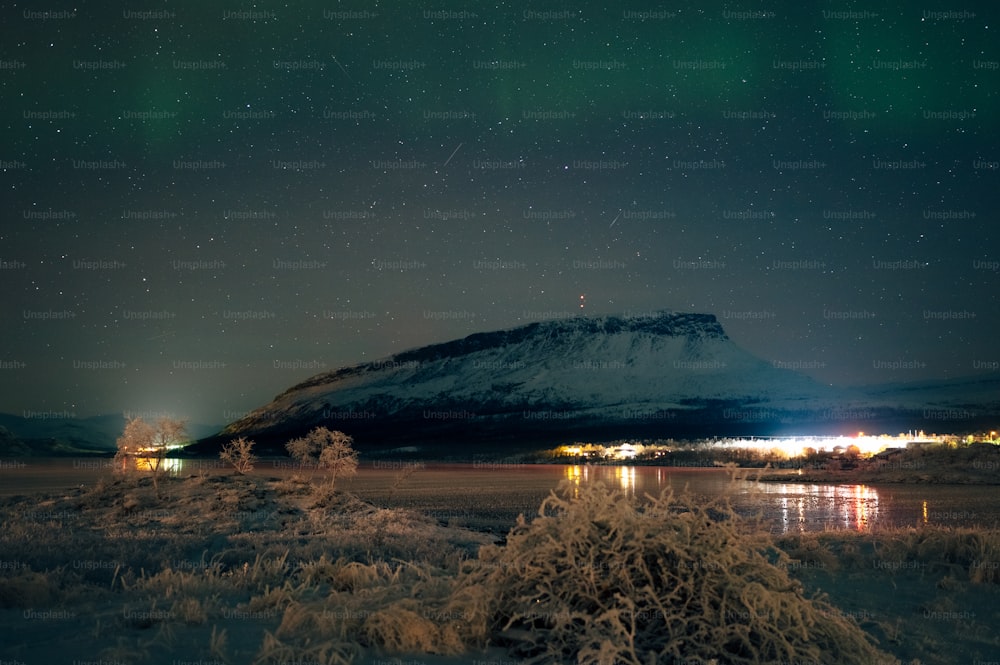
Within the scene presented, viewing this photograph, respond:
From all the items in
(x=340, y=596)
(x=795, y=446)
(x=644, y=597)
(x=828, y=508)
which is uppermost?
(x=644, y=597)

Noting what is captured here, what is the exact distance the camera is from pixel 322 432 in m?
42.9

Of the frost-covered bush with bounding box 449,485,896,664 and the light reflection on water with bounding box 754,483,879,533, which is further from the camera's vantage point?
the light reflection on water with bounding box 754,483,879,533

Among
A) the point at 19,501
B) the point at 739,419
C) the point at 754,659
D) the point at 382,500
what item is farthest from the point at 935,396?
the point at 754,659

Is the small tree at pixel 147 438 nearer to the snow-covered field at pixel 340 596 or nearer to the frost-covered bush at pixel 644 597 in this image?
the snow-covered field at pixel 340 596

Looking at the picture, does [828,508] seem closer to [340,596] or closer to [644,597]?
[340,596]

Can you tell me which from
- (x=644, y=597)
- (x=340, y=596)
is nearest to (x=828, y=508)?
(x=340, y=596)

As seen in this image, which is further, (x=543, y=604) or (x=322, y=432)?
(x=322, y=432)

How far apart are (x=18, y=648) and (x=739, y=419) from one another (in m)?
183

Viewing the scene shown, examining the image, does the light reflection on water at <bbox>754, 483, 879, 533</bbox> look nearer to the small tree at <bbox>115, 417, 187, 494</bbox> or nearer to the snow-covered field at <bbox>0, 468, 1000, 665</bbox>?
the snow-covered field at <bbox>0, 468, 1000, 665</bbox>

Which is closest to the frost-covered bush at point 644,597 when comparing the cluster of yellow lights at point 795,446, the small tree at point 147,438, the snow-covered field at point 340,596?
the snow-covered field at point 340,596

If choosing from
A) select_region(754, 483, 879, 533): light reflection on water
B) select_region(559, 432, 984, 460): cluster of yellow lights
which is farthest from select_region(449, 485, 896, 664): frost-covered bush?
select_region(559, 432, 984, 460): cluster of yellow lights

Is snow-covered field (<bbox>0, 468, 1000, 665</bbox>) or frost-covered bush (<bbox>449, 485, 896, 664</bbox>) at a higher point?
frost-covered bush (<bbox>449, 485, 896, 664</bbox>)

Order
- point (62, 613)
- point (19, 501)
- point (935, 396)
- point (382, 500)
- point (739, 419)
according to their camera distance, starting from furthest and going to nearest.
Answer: point (935, 396), point (739, 419), point (382, 500), point (19, 501), point (62, 613)

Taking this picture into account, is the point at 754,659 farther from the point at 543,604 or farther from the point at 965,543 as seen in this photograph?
the point at 965,543
